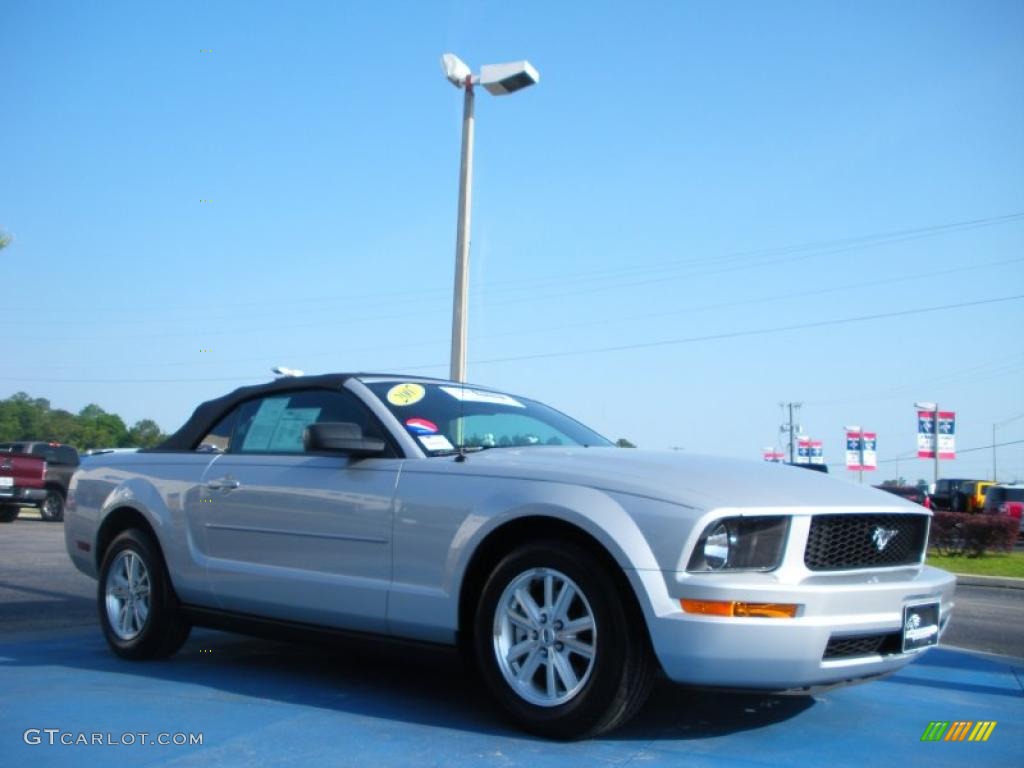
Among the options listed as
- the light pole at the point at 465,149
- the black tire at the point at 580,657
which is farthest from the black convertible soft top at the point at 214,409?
the light pole at the point at 465,149

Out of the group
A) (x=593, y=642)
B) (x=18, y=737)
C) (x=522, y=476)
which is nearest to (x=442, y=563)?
(x=522, y=476)

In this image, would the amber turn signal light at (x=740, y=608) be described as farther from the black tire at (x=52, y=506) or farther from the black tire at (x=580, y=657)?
the black tire at (x=52, y=506)

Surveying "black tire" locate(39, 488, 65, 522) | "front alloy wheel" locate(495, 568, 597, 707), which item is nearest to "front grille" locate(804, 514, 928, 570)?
"front alloy wheel" locate(495, 568, 597, 707)

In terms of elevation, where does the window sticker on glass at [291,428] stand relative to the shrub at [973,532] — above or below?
above

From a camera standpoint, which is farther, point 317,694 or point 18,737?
point 317,694

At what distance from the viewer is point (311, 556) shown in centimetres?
474

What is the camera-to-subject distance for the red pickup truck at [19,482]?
69.1 feet

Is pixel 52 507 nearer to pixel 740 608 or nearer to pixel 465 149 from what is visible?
pixel 465 149

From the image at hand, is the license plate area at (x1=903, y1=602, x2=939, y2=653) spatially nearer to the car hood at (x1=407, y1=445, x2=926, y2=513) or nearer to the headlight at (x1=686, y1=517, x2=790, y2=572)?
the car hood at (x1=407, y1=445, x2=926, y2=513)

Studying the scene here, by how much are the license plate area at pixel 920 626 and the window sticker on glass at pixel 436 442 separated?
2032mm

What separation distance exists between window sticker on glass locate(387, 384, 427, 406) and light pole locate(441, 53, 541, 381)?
7333 mm

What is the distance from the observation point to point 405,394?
16.7 feet

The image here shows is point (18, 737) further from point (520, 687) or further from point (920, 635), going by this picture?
point (920, 635)

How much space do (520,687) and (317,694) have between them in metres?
1.21
